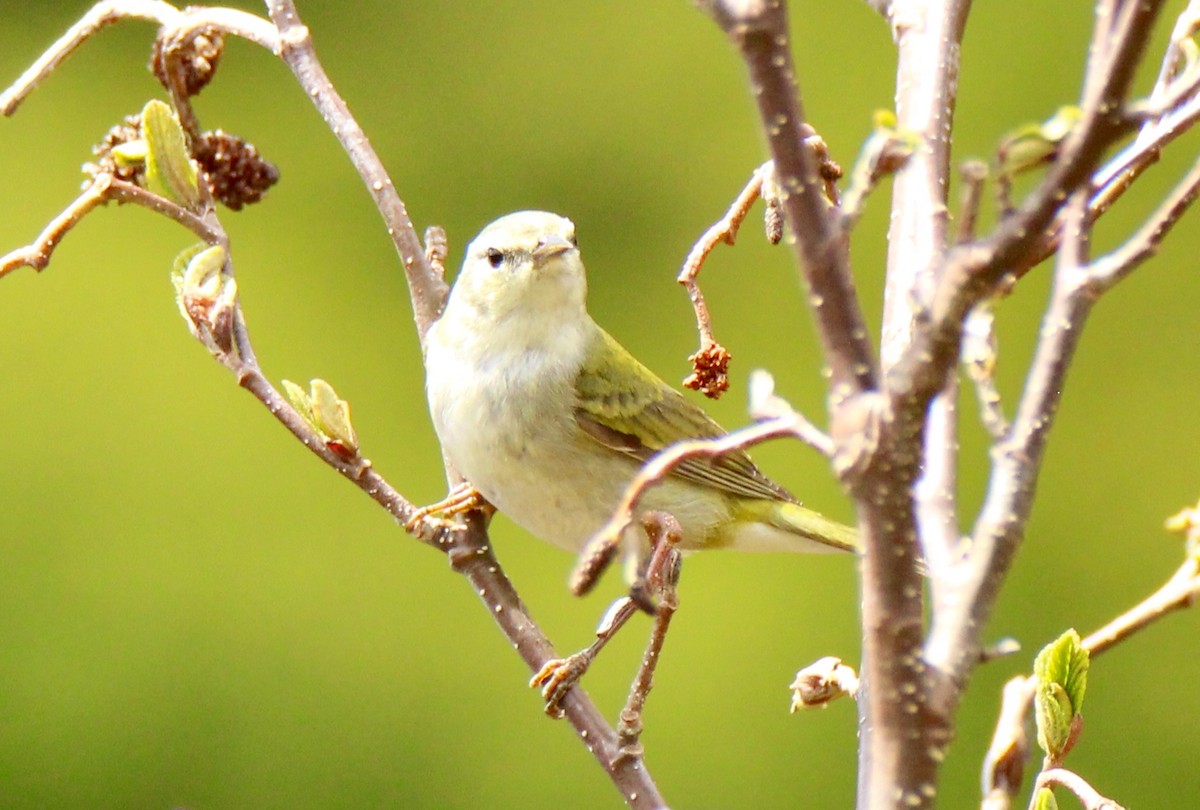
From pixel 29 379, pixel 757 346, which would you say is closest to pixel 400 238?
pixel 757 346

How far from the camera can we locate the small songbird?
244 cm

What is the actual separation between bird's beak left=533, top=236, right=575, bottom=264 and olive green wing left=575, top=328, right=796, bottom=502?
0.84 ft

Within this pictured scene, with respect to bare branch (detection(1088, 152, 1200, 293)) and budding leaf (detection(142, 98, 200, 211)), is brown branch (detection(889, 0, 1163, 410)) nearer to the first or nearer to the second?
bare branch (detection(1088, 152, 1200, 293))

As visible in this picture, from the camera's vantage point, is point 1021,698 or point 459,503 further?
point 459,503

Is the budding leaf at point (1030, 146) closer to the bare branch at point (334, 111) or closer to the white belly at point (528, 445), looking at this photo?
the bare branch at point (334, 111)

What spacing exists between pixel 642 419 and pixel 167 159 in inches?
60.3

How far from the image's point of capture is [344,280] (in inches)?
211

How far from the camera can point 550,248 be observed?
2512 mm

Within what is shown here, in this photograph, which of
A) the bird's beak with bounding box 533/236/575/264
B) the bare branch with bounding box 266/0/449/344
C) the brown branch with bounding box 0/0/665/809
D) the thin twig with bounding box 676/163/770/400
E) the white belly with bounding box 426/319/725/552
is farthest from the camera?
the bird's beak with bounding box 533/236/575/264

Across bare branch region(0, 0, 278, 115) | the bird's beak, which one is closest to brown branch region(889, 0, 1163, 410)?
bare branch region(0, 0, 278, 115)

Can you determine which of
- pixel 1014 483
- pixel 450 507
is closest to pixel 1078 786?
pixel 1014 483

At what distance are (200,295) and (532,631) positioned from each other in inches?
17.8

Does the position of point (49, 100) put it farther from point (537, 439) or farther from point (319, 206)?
point (537, 439)

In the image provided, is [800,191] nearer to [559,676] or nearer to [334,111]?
[559,676]
